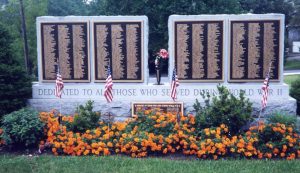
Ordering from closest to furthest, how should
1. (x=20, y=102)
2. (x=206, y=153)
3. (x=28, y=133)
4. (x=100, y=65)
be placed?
1. (x=206, y=153)
2. (x=28, y=133)
3. (x=20, y=102)
4. (x=100, y=65)

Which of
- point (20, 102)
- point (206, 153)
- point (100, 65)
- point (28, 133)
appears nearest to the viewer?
point (206, 153)

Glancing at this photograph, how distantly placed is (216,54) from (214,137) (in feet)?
8.48

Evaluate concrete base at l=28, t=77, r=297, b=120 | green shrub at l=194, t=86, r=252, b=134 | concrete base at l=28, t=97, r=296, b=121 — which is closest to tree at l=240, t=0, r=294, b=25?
concrete base at l=28, t=77, r=297, b=120

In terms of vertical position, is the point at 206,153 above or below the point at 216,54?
below

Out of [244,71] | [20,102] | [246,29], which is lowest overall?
[20,102]

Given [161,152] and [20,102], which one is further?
[20,102]

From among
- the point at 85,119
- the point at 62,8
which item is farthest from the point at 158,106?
the point at 62,8

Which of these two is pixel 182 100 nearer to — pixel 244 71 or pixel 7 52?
pixel 244 71

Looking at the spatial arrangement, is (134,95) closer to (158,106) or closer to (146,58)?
(158,106)

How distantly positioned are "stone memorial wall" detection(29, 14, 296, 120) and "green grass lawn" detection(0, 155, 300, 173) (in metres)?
2.51

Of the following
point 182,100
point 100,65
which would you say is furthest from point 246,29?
point 100,65

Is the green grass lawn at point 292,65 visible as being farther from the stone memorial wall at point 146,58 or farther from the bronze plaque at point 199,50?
the bronze plaque at point 199,50

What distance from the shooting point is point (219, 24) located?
411 inches

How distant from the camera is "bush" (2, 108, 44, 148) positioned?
29.3 ft
